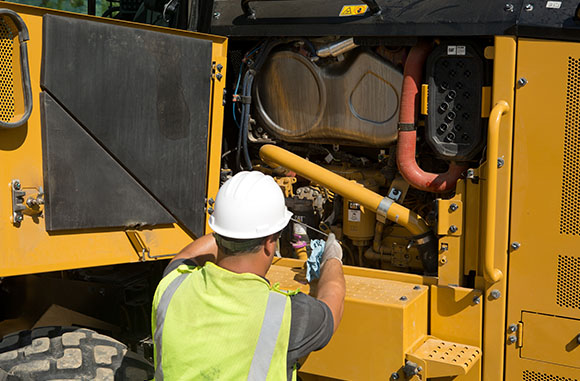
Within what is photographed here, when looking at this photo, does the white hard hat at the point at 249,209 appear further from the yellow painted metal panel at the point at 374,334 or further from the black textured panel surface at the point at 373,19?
the black textured panel surface at the point at 373,19

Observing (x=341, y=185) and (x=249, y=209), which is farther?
(x=341, y=185)

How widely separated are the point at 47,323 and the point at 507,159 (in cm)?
230

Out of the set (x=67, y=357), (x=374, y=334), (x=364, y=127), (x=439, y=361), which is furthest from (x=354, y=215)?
(x=67, y=357)

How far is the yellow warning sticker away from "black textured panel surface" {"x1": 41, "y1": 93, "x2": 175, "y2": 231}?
1308 mm

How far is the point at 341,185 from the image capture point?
365cm

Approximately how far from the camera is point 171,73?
3307mm

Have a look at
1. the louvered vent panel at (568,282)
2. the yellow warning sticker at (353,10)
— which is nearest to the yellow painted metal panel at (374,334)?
the louvered vent panel at (568,282)

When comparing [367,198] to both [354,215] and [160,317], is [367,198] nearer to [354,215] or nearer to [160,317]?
[354,215]

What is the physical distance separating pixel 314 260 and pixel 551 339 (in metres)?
1.11

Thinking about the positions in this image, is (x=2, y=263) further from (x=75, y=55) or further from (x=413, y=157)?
(x=413, y=157)

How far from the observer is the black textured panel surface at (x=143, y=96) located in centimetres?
294

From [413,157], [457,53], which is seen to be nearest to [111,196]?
[413,157]

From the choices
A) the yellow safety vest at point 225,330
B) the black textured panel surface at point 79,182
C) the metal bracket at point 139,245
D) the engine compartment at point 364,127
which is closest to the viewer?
the yellow safety vest at point 225,330

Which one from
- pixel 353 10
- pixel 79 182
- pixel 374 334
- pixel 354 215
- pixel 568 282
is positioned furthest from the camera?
pixel 354 215
